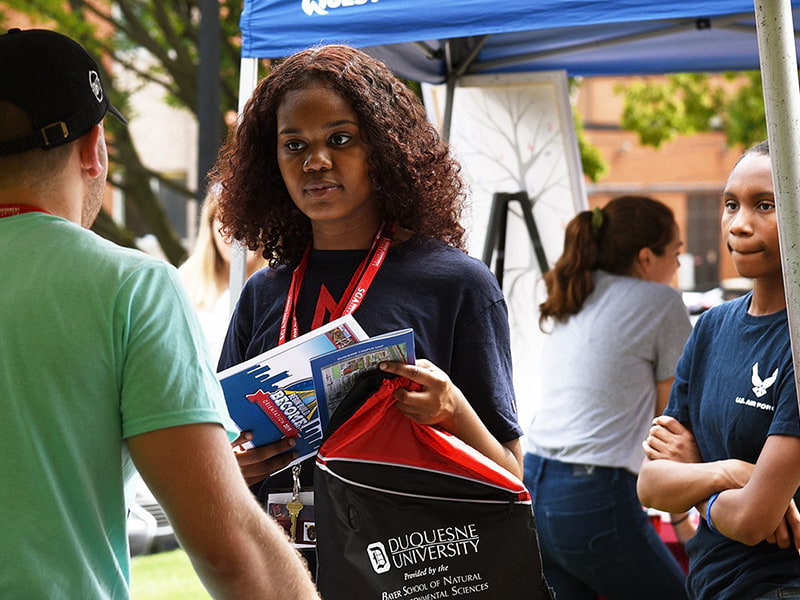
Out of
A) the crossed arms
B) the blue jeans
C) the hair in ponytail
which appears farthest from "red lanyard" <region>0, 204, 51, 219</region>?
the hair in ponytail

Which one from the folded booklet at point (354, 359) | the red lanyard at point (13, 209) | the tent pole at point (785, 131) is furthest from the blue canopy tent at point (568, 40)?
the red lanyard at point (13, 209)

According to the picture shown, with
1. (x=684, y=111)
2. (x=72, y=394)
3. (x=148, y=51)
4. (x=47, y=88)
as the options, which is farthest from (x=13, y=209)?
(x=684, y=111)

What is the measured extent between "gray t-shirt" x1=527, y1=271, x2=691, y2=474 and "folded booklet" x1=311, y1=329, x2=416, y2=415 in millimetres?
1778

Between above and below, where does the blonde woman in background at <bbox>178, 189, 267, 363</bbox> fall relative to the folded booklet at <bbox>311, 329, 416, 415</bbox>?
above

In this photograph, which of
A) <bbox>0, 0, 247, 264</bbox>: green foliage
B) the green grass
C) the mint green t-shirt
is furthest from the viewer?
<bbox>0, 0, 247, 264</bbox>: green foliage

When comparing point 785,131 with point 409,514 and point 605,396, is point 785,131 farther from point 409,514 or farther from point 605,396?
point 605,396

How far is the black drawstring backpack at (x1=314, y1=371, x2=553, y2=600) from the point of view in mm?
2043

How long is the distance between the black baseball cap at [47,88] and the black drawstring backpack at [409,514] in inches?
30.2

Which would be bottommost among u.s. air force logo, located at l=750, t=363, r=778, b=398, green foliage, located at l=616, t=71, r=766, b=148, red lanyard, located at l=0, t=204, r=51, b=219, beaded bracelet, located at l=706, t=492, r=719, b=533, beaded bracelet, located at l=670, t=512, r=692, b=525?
beaded bracelet, located at l=670, t=512, r=692, b=525

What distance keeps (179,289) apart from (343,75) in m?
1.03

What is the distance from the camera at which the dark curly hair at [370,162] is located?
2361mm

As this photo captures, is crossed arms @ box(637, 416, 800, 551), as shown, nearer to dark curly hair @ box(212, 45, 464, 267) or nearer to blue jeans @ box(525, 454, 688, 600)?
dark curly hair @ box(212, 45, 464, 267)

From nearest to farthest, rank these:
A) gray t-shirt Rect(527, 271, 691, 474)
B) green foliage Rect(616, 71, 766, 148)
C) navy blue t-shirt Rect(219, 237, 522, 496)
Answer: navy blue t-shirt Rect(219, 237, 522, 496) → gray t-shirt Rect(527, 271, 691, 474) → green foliage Rect(616, 71, 766, 148)

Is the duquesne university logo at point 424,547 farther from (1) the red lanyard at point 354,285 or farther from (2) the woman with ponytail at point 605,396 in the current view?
(2) the woman with ponytail at point 605,396
